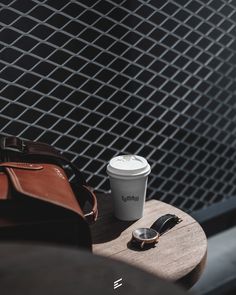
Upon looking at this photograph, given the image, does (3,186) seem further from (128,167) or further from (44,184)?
(128,167)

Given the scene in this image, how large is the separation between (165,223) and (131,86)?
784 mm

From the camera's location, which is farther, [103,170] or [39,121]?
[103,170]

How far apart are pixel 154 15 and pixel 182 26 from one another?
16 centimetres

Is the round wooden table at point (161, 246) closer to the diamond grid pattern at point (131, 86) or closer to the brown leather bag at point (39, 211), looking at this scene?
the brown leather bag at point (39, 211)

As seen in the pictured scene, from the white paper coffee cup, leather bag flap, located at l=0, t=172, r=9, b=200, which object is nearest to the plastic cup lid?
the white paper coffee cup

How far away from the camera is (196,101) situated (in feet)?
7.54

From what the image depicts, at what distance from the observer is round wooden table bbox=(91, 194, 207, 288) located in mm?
1176

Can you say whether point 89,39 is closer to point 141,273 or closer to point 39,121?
point 39,121

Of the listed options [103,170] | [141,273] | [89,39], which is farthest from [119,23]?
[141,273]

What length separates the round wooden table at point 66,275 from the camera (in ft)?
1.54

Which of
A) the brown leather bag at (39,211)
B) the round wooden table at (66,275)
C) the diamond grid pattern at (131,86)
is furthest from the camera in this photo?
the diamond grid pattern at (131,86)

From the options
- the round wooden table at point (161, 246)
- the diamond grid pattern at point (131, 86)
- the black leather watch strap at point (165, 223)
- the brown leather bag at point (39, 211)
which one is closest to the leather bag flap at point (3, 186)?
the brown leather bag at point (39, 211)

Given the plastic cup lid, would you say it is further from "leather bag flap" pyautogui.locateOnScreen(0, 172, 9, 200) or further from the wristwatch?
"leather bag flap" pyautogui.locateOnScreen(0, 172, 9, 200)

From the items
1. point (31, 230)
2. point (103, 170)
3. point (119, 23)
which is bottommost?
point (103, 170)
